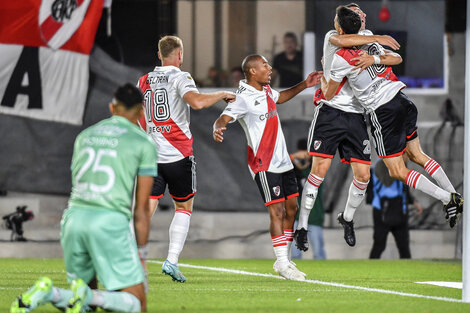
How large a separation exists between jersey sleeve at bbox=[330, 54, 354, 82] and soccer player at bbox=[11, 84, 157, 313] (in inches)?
142

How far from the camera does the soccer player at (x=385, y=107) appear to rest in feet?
30.6

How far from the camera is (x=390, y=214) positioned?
14.8 metres

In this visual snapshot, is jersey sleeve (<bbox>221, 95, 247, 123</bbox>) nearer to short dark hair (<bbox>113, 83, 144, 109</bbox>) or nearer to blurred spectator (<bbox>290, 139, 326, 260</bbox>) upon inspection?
short dark hair (<bbox>113, 83, 144, 109</bbox>)

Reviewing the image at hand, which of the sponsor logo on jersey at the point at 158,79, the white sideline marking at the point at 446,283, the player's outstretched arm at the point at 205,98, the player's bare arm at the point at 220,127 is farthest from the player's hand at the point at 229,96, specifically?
the white sideline marking at the point at 446,283

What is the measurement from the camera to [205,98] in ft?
27.1

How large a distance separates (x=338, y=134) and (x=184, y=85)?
5.71 ft

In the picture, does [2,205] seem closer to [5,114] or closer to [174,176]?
[5,114]

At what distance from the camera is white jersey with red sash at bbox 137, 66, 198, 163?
9.05 metres

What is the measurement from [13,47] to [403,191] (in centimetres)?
667

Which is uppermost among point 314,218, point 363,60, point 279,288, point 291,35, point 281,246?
point 291,35

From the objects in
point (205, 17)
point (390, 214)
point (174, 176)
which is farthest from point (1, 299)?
point (205, 17)

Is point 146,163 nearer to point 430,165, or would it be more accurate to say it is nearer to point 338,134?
point 338,134

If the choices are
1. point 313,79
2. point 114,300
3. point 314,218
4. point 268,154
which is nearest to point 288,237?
point 268,154

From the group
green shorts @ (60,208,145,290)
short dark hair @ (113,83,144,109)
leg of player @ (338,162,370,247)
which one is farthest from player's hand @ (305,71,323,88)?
green shorts @ (60,208,145,290)
